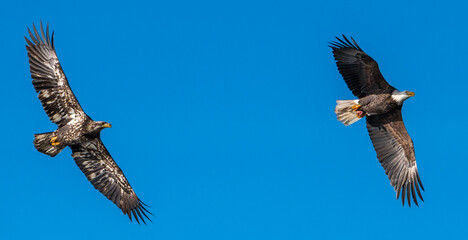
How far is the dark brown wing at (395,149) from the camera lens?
15.5m

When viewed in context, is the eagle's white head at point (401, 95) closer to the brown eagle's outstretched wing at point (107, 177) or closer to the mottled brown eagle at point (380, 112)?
the mottled brown eagle at point (380, 112)

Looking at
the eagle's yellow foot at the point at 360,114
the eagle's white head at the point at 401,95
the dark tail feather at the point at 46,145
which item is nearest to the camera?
the dark tail feather at the point at 46,145

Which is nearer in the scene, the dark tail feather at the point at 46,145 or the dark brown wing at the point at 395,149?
the dark tail feather at the point at 46,145

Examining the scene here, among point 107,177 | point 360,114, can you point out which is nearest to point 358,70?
point 360,114

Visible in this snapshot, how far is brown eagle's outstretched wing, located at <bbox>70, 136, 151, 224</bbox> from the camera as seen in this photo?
49.3 feet

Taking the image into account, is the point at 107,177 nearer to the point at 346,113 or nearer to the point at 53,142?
the point at 53,142

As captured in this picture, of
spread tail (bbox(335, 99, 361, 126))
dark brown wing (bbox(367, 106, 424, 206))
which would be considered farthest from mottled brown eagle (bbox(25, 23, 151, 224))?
dark brown wing (bbox(367, 106, 424, 206))

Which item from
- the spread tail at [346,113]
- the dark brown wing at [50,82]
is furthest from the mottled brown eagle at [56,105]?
the spread tail at [346,113]

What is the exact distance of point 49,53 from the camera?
14.4 m

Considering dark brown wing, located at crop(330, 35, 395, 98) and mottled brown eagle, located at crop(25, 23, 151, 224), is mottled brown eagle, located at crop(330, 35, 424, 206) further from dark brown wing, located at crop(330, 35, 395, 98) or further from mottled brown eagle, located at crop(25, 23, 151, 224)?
mottled brown eagle, located at crop(25, 23, 151, 224)

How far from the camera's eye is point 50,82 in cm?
1420

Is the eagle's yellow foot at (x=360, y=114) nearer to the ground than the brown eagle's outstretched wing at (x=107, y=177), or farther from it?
farther from it

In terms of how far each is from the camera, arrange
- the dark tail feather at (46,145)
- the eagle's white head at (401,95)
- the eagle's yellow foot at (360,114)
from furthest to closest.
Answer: the eagle's yellow foot at (360,114)
the eagle's white head at (401,95)
the dark tail feather at (46,145)

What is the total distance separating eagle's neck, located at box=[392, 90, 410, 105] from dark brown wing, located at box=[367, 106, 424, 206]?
38 centimetres
